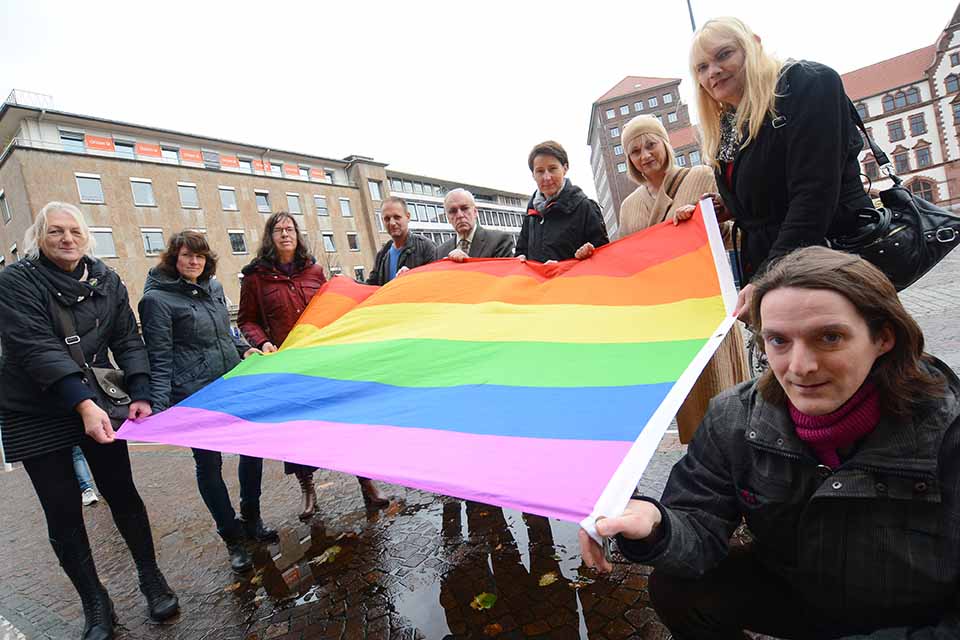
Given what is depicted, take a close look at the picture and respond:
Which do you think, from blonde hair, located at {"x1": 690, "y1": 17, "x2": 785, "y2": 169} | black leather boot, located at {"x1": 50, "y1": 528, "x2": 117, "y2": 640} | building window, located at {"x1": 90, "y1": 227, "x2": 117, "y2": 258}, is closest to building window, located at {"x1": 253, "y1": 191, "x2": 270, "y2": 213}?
building window, located at {"x1": 90, "y1": 227, "x2": 117, "y2": 258}

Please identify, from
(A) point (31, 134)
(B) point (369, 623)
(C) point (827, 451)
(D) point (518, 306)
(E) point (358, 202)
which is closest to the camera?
(C) point (827, 451)

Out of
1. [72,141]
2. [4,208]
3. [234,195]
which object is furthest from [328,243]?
[4,208]

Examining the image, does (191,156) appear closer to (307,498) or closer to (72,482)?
(307,498)

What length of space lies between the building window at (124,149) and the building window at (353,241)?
48.5 ft

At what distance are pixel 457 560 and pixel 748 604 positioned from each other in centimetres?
189

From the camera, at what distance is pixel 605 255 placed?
3113mm

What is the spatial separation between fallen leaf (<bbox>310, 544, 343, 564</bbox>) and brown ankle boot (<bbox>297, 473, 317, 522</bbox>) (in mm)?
720

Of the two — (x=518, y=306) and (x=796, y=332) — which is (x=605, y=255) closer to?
(x=518, y=306)

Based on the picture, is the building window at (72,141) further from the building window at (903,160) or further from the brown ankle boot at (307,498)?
the building window at (903,160)

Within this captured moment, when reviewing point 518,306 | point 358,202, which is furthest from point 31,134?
point 518,306

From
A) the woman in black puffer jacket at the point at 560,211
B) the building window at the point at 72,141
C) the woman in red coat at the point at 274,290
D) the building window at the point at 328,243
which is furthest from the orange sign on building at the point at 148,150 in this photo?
the woman in black puffer jacket at the point at 560,211

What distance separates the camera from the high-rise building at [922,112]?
53594 mm

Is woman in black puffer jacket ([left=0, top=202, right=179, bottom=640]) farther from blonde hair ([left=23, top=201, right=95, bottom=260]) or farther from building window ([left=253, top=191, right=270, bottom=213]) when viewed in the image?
building window ([left=253, top=191, right=270, bottom=213])

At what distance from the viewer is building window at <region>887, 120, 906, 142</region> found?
187 ft
